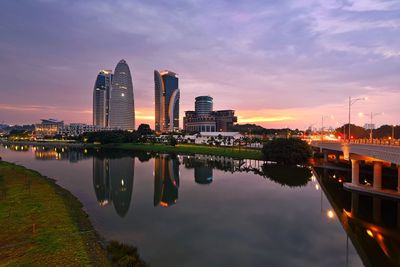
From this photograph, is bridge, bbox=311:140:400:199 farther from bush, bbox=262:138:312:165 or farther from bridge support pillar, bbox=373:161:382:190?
bush, bbox=262:138:312:165

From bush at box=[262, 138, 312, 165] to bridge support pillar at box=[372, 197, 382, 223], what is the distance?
35.4 metres

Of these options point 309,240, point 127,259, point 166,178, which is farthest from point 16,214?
point 166,178

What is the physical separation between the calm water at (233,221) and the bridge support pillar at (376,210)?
96cm

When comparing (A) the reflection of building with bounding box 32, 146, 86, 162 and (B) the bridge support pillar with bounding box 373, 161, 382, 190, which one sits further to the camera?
(A) the reflection of building with bounding box 32, 146, 86, 162

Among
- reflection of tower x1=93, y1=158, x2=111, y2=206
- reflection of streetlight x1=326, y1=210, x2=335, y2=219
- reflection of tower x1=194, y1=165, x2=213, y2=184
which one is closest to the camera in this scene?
reflection of streetlight x1=326, y1=210, x2=335, y2=219

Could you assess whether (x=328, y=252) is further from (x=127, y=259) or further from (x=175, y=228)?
(x=127, y=259)

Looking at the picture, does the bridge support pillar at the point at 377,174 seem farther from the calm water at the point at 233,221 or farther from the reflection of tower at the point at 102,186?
the reflection of tower at the point at 102,186

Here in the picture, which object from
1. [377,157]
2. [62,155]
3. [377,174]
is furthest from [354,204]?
[62,155]

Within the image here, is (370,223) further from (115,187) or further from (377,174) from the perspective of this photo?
(115,187)

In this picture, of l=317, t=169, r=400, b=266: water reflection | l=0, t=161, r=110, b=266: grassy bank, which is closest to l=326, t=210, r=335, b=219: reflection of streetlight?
l=317, t=169, r=400, b=266: water reflection

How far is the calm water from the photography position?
66.8 feet

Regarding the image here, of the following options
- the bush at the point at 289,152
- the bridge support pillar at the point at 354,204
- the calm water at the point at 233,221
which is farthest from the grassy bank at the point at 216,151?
the bridge support pillar at the point at 354,204

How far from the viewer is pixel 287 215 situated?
30984 millimetres

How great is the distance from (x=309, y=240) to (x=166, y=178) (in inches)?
1399
